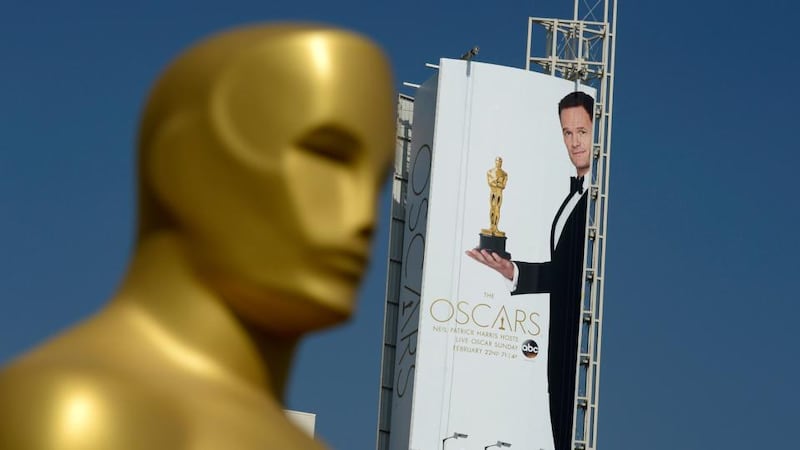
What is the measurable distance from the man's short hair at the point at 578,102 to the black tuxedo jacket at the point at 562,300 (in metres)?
2.40

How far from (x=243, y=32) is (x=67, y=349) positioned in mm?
1156

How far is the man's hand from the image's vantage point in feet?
145

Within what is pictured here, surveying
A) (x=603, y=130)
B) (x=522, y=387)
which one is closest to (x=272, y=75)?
(x=522, y=387)

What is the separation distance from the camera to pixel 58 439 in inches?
185

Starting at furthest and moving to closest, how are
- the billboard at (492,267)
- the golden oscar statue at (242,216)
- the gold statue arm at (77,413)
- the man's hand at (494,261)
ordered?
the man's hand at (494,261) → the billboard at (492,267) → the golden oscar statue at (242,216) → the gold statue arm at (77,413)

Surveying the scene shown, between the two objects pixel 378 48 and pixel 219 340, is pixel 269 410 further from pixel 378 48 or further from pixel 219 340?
pixel 378 48

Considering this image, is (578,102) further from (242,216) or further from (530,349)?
(242,216)

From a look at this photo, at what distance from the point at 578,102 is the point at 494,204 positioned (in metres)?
3.97

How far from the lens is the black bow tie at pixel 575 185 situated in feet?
148

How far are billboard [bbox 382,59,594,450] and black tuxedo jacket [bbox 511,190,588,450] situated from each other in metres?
0.04

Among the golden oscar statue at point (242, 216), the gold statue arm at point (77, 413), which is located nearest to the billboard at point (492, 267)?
the golden oscar statue at point (242, 216)

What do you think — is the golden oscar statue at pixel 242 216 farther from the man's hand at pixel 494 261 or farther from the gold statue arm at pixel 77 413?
the man's hand at pixel 494 261

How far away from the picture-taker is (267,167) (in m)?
5.15

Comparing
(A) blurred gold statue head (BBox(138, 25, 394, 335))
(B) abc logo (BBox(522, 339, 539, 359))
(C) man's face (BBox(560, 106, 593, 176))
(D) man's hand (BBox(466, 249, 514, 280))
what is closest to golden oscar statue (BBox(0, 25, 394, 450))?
(A) blurred gold statue head (BBox(138, 25, 394, 335))
